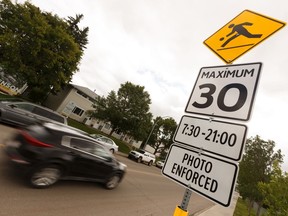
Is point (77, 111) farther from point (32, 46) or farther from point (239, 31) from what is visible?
point (239, 31)

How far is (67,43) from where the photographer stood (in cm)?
2278

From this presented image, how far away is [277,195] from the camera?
7668mm

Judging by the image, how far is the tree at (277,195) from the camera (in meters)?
6.98

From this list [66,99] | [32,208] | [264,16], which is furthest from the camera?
[66,99]

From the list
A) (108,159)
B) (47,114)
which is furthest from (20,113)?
(108,159)

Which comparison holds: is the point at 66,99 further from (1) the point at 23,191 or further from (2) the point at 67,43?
(1) the point at 23,191

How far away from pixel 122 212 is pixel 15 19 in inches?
885

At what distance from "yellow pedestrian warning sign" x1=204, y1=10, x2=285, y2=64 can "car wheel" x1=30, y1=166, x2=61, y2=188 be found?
528 centimetres

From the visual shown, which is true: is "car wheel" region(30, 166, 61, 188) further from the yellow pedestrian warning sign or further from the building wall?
the building wall

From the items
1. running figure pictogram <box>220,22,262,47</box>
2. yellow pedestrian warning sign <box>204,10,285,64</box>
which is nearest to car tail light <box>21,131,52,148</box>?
yellow pedestrian warning sign <box>204,10,285,64</box>

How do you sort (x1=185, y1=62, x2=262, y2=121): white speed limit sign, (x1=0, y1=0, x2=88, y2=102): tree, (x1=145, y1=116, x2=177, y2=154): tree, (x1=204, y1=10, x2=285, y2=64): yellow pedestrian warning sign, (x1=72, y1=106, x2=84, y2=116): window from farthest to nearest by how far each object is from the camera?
(x1=145, y1=116, x2=177, y2=154): tree, (x1=72, y1=106, x2=84, y2=116): window, (x1=0, y1=0, x2=88, y2=102): tree, (x1=204, y1=10, x2=285, y2=64): yellow pedestrian warning sign, (x1=185, y1=62, x2=262, y2=121): white speed limit sign

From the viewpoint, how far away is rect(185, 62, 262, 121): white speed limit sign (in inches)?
82.6

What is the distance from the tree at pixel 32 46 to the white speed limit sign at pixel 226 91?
2201 cm

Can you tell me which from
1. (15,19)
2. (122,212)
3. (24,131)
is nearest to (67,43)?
(15,19)
